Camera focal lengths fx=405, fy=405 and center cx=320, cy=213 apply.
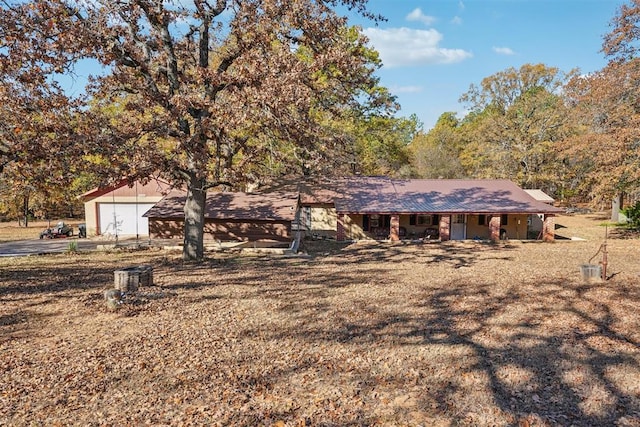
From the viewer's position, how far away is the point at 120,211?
24.7 meters

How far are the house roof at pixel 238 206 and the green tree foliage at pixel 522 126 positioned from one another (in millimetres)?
20773

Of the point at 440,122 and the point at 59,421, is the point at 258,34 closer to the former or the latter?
the point at 59,421

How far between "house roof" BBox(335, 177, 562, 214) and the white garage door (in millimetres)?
11836

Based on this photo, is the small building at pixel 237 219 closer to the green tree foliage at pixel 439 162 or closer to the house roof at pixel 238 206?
the house roof at pixel 238 206

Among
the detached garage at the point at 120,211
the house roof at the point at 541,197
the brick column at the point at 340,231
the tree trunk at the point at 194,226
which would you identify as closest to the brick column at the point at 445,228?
the brick column at the point at 340,231

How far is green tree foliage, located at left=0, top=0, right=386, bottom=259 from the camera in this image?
11867 mm

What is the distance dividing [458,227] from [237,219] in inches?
511

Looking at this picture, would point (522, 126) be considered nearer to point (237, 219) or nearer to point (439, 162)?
point (439, 162)

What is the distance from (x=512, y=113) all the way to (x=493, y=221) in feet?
51.8

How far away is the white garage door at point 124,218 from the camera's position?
2461 centimetres

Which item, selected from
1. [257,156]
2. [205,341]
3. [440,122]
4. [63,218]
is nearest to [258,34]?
[257,156]

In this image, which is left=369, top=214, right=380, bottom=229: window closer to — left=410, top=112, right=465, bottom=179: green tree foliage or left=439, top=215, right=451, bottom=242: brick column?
left=439, top=215, right=451, bottom=242: brick column

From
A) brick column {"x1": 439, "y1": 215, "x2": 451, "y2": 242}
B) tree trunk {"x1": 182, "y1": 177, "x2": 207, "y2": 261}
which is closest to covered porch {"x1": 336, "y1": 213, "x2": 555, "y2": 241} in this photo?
brick column {"x1": 439, "y1": 215, "x2": 451, "y2": 242}

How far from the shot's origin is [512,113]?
113 ft
